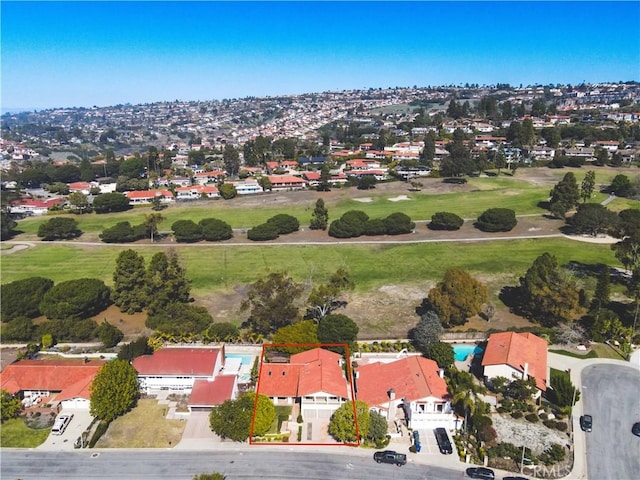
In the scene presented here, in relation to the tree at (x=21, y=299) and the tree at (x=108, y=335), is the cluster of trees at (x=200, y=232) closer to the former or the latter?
the tree at (x=21, y=299)

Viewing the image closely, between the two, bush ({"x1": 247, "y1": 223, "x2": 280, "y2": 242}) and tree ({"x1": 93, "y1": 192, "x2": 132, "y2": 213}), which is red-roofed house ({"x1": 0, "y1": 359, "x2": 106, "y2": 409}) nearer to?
bush ({"x1": 247, "y1": 223, "x2": 280, "y2": 242})

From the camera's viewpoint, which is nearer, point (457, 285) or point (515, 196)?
point (457, 285)

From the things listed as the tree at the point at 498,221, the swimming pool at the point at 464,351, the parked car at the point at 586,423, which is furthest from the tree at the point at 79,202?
the parked car at the point at 586,423

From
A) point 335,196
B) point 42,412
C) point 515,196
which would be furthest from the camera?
point 335,196

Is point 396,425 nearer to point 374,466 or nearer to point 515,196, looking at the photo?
point 374,466

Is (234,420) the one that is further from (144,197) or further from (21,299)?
(144,197)

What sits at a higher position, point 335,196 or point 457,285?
point 457,285

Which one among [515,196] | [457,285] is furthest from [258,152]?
[457,285]
